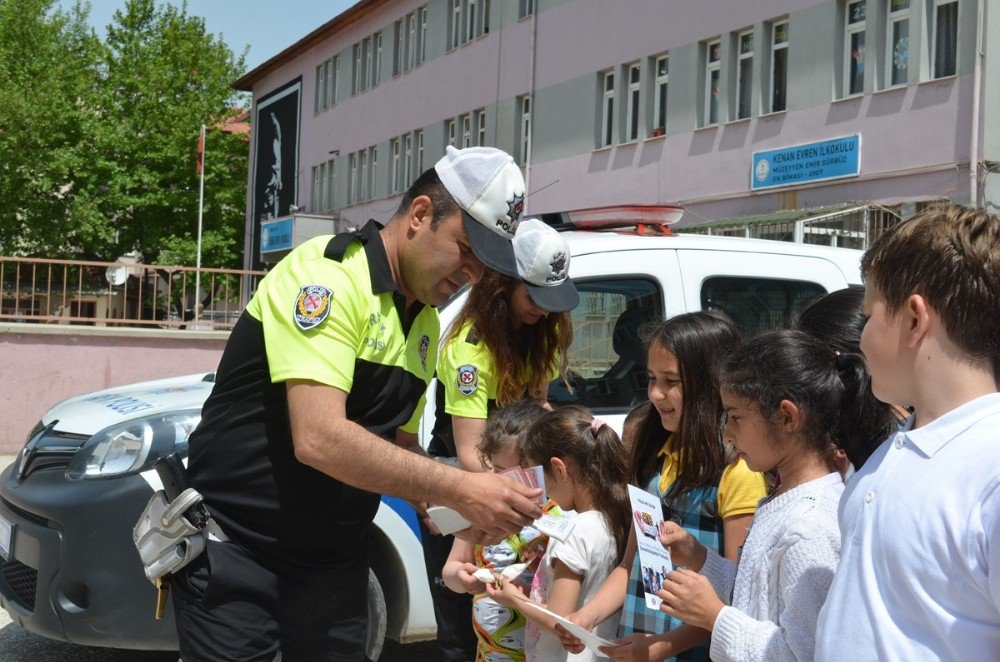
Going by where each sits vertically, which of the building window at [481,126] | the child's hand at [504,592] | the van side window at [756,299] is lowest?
the child's hand at [504,592]

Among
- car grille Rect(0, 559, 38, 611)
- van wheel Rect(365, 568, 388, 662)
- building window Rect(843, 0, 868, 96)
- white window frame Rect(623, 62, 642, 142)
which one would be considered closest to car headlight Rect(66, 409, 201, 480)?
car grille Rect(0, 559, 38, 611)

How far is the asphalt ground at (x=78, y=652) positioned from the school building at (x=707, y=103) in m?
6.65

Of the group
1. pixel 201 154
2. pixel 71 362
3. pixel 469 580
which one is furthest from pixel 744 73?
pixel 201 154

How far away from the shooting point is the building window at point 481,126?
94.2ft

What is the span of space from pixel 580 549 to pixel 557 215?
7.79 ft

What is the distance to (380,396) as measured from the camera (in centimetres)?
276

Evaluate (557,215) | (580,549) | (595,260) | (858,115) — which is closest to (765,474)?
(580,549)

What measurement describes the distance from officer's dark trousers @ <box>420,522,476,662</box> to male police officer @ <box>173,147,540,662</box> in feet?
3.88

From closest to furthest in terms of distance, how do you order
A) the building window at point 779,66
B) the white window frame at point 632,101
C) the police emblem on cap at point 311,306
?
the police emblem on cap at point 311,306 → the building window at point 779,66 → the white window frame at point 632,101

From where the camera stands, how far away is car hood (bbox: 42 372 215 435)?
4871 millimetres

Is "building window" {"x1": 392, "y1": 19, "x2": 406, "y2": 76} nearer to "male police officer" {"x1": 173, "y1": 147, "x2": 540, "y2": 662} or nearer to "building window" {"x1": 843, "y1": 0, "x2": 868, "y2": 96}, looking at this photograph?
"building window" {"x1": 843, "y1": 0, "x2": 868, "y2": 96}

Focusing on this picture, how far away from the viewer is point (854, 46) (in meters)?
18.5

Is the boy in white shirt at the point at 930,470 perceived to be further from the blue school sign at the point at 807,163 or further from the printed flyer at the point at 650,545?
the blue school sign at the point at 807,163

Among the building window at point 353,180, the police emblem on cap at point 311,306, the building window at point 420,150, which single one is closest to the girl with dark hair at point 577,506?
the police emblem on cap at point 311,306
